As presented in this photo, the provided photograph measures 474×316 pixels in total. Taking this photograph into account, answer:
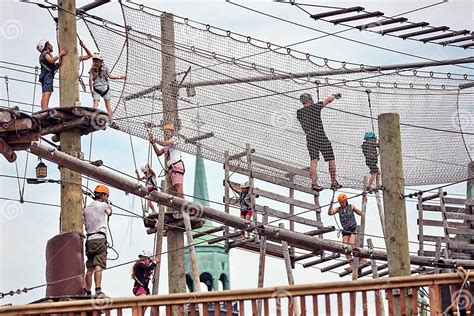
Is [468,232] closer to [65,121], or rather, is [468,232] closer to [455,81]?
[455,81]

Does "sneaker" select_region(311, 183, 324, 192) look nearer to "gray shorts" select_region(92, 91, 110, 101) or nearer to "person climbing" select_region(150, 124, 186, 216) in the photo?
"person climbing" select_region(150, 124, 186, 216)

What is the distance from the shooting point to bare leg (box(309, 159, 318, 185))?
17219mm

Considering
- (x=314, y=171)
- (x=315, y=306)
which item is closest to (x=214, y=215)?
(x=314, y=171)

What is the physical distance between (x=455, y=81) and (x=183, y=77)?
5.07 metres

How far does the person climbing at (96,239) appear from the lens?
13.7 meters

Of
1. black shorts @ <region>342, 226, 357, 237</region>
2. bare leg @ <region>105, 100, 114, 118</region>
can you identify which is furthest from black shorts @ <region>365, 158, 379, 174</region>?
bare leg @ <region>105, 100, 114, 118</region>

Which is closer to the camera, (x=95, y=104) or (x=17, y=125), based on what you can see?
(x=17, y=125)

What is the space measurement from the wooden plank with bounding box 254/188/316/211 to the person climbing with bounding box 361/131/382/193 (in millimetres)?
980

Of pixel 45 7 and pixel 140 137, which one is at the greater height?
pixel 45 7

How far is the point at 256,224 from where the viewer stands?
16.9 metres

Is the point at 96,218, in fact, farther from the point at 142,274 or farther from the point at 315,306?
the point at 315,306

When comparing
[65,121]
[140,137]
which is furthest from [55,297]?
[140,137]

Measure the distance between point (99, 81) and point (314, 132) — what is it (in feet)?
11.3

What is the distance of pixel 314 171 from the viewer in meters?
17.2
